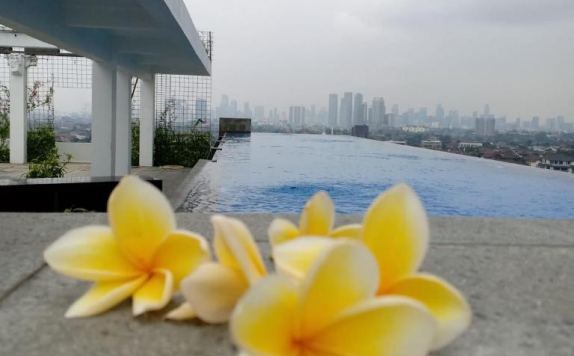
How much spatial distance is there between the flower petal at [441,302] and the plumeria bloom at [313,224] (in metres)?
0.14

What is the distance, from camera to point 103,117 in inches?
310

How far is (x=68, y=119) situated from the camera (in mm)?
14492

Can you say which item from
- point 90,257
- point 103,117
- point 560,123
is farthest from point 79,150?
point 560,123

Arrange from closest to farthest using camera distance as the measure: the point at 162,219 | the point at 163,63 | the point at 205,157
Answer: the point at 162,219 → the point at 163,63 → the point at 205,157

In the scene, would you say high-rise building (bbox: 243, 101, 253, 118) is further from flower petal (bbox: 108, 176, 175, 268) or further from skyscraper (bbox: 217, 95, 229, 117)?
flower petal (bbox: 108, 176, 175, 268)

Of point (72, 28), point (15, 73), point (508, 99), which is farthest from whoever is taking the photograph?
point (508, 99)

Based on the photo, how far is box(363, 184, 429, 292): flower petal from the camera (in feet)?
1.73

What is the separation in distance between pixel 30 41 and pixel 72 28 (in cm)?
671

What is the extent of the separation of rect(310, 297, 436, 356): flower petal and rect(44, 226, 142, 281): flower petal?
307mm

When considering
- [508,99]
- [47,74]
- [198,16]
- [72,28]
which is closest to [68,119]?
[47,74]

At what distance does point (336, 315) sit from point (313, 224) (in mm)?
240

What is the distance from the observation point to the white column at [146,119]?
12852 millimetres

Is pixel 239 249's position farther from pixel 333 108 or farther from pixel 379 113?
pixel 333 108

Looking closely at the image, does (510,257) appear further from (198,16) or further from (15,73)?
(198,16)
